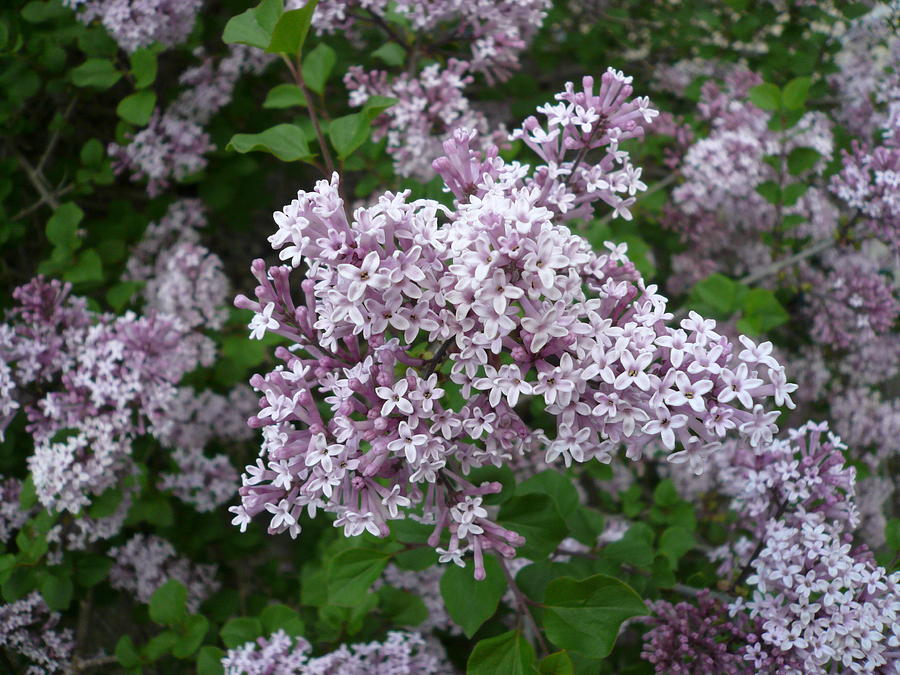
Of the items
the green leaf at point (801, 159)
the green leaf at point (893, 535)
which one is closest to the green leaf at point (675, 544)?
the green leaf at point (893, 535)

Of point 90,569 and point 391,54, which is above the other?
point 391,54

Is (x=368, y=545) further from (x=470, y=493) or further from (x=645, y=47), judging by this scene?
(x=645, y=47)

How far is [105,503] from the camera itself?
2.32 m

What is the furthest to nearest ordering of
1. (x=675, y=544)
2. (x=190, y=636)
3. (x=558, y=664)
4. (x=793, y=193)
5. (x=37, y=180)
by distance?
(x=37, y=180)
(x=793, y=193)
(x=675, y=544)
(x=190, y=636)
(x=558, y=664)

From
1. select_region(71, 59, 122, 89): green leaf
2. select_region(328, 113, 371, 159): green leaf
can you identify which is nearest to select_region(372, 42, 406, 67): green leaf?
select_region(328, 113, 371, 159): green leaf

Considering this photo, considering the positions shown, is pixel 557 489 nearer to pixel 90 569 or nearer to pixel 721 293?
pixel 721 293

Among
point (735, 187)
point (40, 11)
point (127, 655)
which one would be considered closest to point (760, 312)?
point (735, 187)

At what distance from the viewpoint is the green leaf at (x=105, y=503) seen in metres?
2.30

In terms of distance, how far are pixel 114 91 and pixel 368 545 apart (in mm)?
2662

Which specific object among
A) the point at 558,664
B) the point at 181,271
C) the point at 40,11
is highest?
the point at 40,11

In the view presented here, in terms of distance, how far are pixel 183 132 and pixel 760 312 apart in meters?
2.54

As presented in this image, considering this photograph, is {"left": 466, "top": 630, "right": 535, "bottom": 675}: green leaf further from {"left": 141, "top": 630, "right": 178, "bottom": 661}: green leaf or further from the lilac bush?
{"left": 141, "top": 630, "right": 178, "bottom": 661}: green leaf

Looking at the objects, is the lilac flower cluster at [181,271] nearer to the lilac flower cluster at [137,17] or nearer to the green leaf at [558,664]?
the lilac flower cluster at [137,17]

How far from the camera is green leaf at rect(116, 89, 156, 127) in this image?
2.71 m
